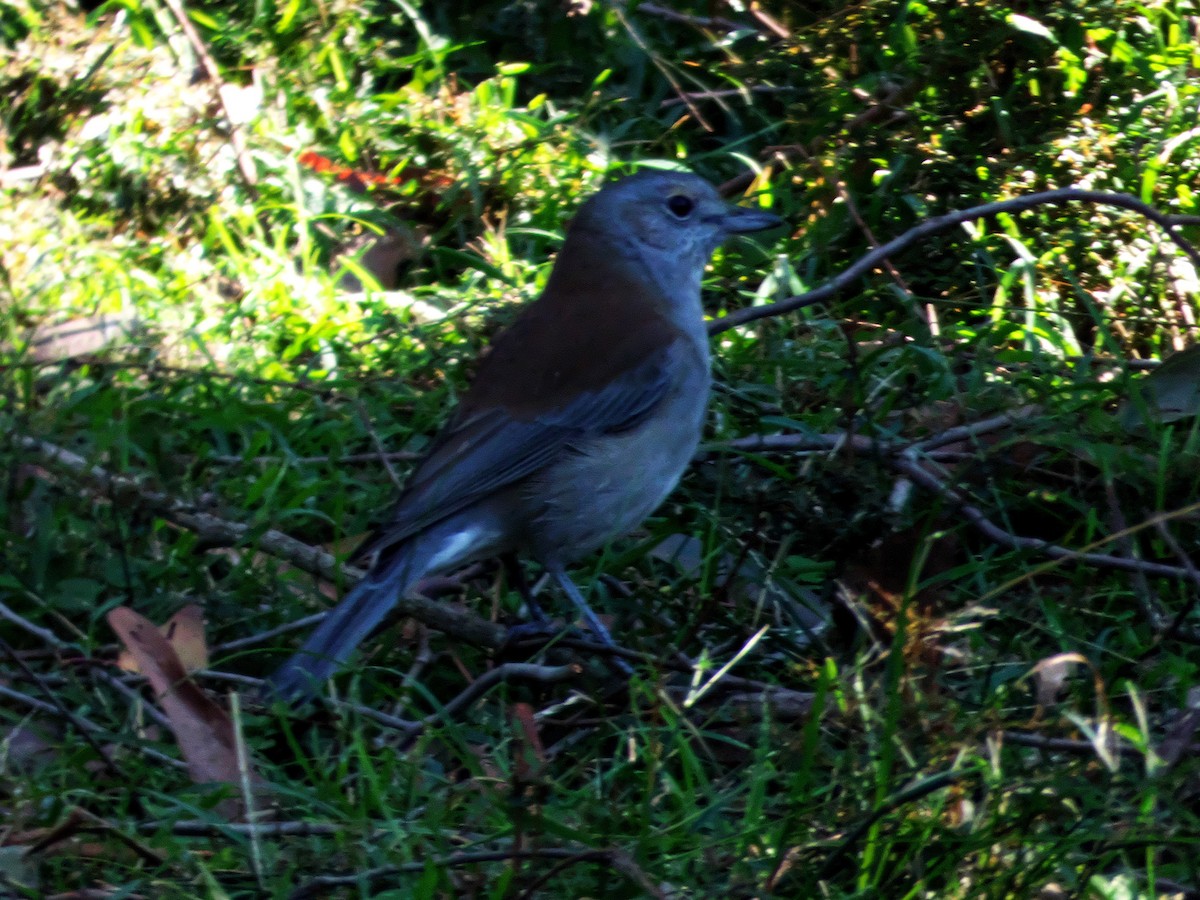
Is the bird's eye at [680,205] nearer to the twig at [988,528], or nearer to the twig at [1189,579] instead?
the twig at [988,528]

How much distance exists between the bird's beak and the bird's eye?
0.38ft

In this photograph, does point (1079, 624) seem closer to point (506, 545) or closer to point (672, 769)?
point (672, 769)

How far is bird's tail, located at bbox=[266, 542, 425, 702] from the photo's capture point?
3635 mm

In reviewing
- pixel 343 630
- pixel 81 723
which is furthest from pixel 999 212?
pixel 81 723

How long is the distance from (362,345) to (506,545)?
4.77 ft

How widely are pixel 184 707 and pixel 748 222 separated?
2.48 m

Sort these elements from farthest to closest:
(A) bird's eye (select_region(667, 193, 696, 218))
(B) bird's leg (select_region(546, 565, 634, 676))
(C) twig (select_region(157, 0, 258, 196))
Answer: (C) twig (select_region(157, 0, 258, 196)) < (A) bird's eye (select_region(667, 193, 696, 218)) < (B) bird's leg (select_region(546, 565, 634, 676))

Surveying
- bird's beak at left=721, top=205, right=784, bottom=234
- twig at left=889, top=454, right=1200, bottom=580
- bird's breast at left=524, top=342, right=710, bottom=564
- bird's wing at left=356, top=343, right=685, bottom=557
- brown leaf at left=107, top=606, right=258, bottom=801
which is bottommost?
twig at left=889, top=454, right=1200, bottom=580

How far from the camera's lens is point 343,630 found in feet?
12.3

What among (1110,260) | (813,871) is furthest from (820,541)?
(1110,260)

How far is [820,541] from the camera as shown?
13.1 ft

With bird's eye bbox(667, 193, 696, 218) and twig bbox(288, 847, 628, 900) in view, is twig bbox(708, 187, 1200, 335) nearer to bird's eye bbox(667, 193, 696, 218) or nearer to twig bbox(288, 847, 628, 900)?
bird's eye bbox(667, 193, 696, 218)

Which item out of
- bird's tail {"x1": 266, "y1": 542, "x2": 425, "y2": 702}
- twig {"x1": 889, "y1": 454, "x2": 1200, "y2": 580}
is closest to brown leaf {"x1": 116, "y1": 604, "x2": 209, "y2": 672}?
bird's tail {"x1": 266, "y1": 542, "x2": 425, "y2": 702}

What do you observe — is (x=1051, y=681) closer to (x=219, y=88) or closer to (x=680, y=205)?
(x=680, y=205)
